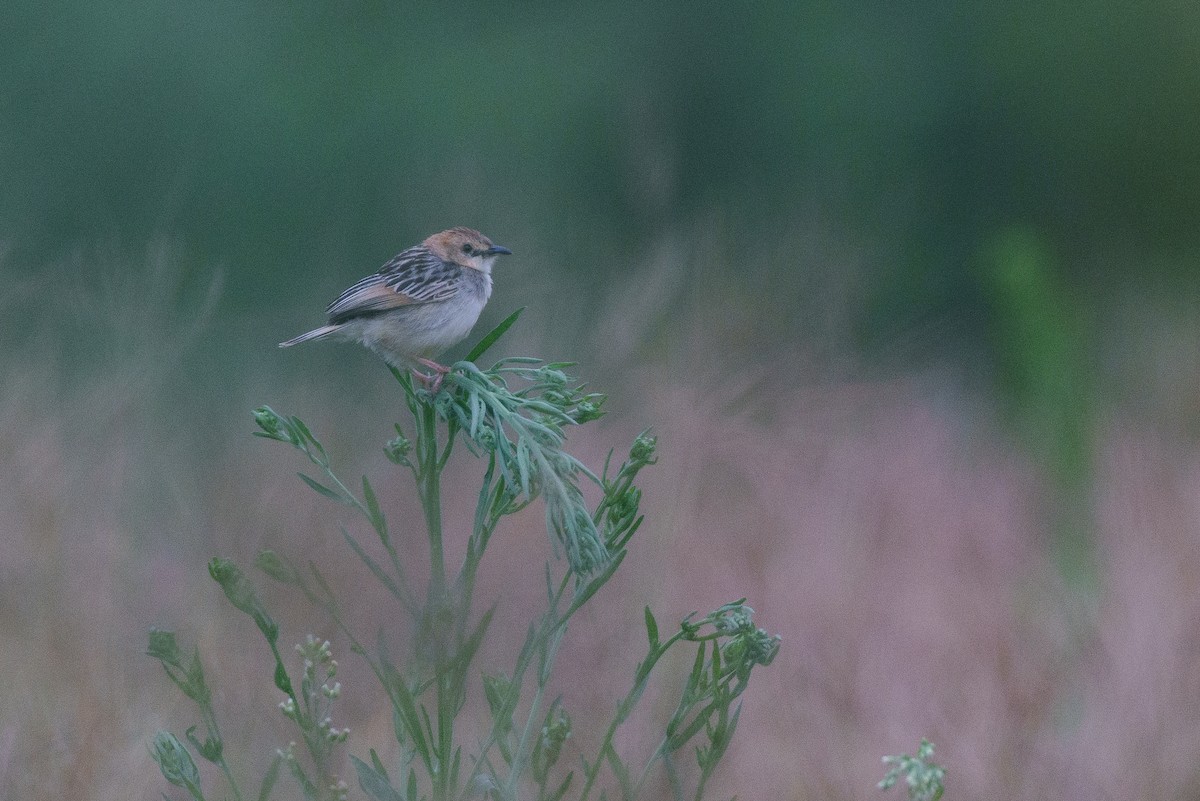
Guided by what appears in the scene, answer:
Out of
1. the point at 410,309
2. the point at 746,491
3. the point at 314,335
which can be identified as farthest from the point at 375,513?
the point at 746,491

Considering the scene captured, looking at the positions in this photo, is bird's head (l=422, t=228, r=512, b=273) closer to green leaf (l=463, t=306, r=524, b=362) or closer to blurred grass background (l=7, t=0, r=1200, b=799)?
blurred grass background (l=7, t=0, r=1200, b=799)

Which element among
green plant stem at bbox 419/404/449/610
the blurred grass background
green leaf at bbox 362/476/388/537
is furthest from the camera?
the blurred grass background

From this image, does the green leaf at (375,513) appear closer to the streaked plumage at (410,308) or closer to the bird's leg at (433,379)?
the bird's leg at (433,379)

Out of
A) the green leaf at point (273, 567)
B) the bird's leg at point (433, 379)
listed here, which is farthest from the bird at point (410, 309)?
the green leaf at point (273, 567)

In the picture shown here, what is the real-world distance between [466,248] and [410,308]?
812 millimetres

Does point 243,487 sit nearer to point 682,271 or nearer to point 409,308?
point 409,308

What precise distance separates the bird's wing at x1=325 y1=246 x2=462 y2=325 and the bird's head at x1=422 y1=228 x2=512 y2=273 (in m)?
0.16

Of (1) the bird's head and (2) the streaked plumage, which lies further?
(1) the bird's head

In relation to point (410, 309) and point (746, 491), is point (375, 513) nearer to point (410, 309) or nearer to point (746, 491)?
point (410, 309)

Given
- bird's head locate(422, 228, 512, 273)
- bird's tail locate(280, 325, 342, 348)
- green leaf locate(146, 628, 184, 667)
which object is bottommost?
green leaf locate(146, 628, 184, 667)

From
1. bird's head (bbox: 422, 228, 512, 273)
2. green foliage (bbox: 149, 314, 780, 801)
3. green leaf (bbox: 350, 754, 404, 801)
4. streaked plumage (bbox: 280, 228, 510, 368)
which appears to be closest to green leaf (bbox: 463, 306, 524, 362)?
green foliage (bbox: 149, 314, 780, 801)

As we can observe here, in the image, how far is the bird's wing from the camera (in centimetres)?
399

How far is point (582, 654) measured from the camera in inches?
137

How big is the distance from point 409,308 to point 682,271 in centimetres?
84
